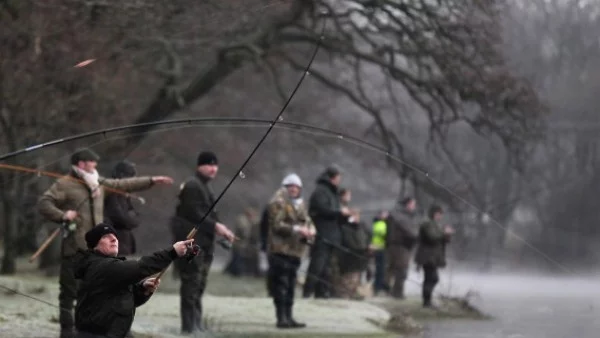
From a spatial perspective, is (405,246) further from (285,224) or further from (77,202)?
(77,202)

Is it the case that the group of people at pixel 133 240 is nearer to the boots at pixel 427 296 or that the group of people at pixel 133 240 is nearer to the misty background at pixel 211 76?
the misty background at pixel 211 76

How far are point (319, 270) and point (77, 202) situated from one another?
6.01m

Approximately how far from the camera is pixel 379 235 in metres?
24.1

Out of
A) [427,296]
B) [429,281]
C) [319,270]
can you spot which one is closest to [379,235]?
[429,281]

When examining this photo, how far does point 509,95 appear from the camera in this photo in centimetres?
2225

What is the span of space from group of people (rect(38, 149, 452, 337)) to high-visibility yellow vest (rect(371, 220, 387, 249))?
17.0 feet

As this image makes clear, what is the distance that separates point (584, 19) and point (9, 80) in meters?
22.1

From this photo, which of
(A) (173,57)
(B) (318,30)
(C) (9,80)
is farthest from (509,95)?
(C) (9,80)

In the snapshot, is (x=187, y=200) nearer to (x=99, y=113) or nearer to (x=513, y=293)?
(x=99, y=113)

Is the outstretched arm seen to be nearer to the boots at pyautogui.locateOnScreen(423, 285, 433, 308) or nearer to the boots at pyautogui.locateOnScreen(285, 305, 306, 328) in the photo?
the boots at pyautogui.locateOnScreen(285, 305, 306, 328)

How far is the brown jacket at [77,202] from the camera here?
12906 mm

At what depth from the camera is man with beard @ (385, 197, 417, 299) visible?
2155 centimetres

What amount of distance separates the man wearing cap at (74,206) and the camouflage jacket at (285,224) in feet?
7.60

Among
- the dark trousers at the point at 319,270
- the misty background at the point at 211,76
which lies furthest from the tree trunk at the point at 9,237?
the dark trousers at the point at 319,270
